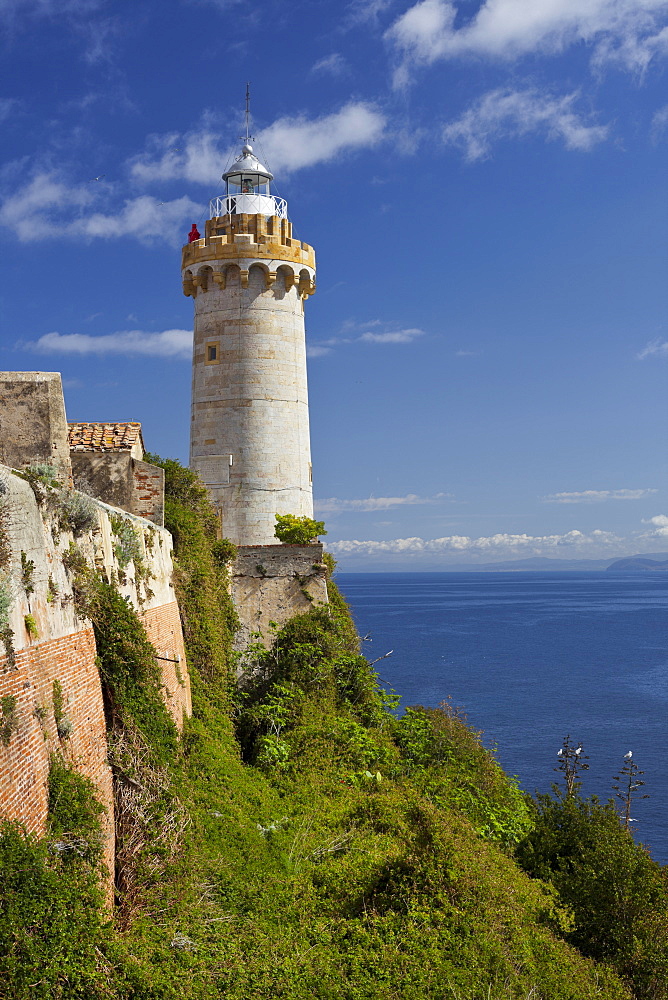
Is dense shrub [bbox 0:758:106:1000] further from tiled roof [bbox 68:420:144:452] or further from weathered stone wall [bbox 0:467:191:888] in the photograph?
tiled roof [bbox 68:420:144:452]

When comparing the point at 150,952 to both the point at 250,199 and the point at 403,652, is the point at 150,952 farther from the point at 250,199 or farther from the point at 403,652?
the point at 403,652

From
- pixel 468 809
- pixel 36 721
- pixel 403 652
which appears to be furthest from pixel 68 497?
pixel 403 652

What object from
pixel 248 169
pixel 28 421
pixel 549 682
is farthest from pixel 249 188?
pixel 549 682

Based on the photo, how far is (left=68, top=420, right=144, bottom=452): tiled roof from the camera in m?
17.6

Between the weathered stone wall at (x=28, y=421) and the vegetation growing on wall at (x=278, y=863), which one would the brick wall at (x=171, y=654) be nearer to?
the vegetation growing on wall at (x=278, y=863)

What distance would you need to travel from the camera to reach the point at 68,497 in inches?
372

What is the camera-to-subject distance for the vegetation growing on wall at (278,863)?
307 inches

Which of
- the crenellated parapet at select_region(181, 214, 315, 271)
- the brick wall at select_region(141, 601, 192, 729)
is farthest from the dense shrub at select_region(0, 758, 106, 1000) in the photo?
the crenellated parapet at select_region(181, 214, 315, 271)

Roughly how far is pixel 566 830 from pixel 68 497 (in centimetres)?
1528

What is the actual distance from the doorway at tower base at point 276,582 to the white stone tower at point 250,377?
1.88 meters

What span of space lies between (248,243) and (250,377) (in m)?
3.88

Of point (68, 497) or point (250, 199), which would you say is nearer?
point (68, 497)

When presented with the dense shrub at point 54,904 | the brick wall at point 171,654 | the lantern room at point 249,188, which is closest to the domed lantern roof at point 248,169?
the lantern room at point 249,188

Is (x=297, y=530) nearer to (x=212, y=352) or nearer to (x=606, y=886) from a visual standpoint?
(x=212, y=352)
